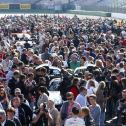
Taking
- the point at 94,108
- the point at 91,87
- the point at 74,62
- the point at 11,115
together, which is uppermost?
the point at 11,115

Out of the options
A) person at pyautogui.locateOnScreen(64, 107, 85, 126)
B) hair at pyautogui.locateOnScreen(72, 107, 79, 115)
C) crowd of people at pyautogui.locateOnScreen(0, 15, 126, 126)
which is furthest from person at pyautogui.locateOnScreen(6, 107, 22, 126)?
hair at pyautogui.locateOnScreen(72, 107, 79, 115)

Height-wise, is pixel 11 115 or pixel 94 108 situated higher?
pixel 11 115

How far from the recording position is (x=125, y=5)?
98.6 metres

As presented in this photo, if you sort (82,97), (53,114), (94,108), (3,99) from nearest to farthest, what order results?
(53,114)
(94,108)
(3,99)
(82,97)

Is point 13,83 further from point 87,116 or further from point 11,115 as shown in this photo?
point 11,115

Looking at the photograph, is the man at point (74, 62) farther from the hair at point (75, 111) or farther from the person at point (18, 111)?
the hair at point (75, 111)

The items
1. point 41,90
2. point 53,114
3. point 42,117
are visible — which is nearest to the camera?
point 42,117

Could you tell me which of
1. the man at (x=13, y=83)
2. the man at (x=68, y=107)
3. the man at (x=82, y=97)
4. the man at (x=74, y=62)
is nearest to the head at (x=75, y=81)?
the man at (x=82, y=97)

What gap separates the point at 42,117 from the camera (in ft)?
40.8

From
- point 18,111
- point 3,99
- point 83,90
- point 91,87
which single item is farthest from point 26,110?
point 91,87

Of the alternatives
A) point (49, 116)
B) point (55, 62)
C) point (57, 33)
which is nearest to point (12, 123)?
point (49, 116)

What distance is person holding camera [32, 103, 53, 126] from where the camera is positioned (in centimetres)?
1233

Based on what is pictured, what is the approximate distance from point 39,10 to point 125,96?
298 ft

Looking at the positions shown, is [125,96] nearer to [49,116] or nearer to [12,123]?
[49,116]
